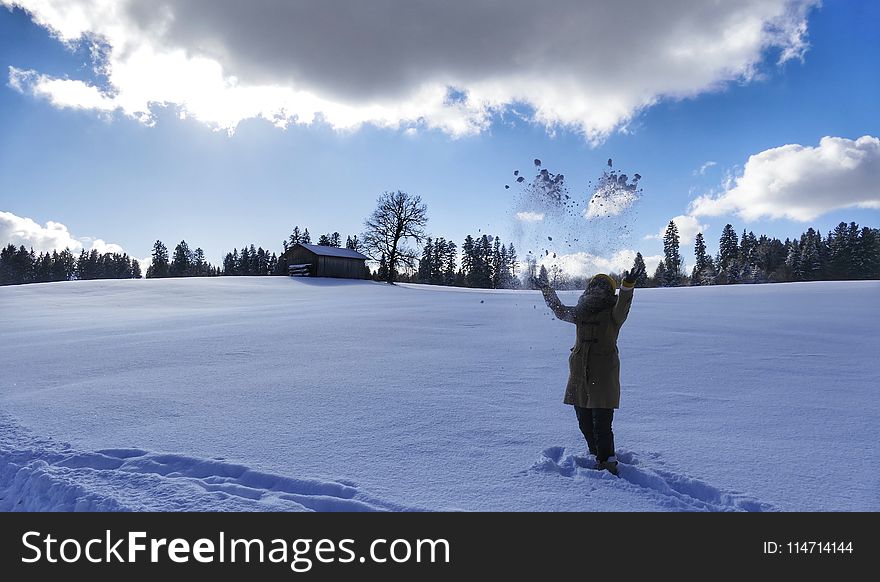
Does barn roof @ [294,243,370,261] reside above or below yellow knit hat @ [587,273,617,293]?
above

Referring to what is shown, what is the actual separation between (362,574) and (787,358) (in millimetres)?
9191

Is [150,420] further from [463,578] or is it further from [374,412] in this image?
[463,578]

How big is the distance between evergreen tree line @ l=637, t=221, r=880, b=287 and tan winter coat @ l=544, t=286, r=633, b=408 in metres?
60.1

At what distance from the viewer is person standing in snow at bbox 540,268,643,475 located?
4.34 metres

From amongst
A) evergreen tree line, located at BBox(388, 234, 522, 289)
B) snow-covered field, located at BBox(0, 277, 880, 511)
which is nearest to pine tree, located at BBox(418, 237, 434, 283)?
evergreen tree line, located at BBox(388, 234, 522, 289)

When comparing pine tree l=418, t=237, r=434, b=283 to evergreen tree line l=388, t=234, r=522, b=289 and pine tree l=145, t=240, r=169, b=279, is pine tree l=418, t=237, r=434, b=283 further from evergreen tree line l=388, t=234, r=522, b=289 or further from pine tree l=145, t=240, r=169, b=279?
pine tree l=145, t=240, r=169, b=279

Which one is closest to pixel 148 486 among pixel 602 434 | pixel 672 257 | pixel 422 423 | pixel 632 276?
pixel 422 423

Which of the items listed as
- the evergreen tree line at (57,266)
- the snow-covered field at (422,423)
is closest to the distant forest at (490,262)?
the evergreen tree line at (57,266)

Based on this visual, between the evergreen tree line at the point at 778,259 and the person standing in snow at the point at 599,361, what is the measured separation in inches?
2367

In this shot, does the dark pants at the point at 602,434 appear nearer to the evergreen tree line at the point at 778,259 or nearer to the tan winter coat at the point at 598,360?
the tan winter coat at the point at 598,360

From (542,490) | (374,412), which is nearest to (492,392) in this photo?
(374,412)

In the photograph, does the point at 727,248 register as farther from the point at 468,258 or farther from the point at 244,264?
the point at 244,264

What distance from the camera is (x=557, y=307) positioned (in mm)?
4816

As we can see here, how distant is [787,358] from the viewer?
28.9ft
